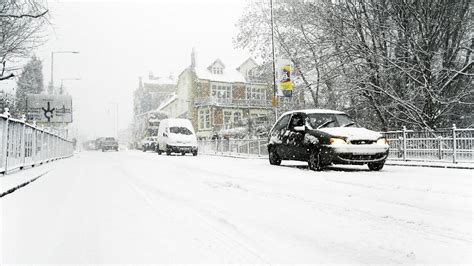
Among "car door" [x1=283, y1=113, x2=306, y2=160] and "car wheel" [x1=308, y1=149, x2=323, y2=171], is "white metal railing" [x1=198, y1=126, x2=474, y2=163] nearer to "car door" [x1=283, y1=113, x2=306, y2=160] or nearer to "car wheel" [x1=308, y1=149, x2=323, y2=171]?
"car door" [x1=283, y1=113, x2=306, y2=160]

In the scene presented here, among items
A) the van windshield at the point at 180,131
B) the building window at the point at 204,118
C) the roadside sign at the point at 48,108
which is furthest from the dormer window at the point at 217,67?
the van windshield at the point at 180,131

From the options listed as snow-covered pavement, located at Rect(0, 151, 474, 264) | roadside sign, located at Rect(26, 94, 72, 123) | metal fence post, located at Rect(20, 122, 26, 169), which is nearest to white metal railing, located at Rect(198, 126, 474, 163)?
snow-covered pavement, located at Rect(0, 151, 474, 264)

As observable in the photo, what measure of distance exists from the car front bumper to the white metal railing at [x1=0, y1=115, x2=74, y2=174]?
303 inches

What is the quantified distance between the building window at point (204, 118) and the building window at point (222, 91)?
2686mm

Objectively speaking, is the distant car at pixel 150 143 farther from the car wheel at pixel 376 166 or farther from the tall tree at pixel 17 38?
the car wheel at pixel 376 166

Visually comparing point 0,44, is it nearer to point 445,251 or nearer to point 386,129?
point 386,129

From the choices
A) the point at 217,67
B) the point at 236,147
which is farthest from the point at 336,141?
the point at 217,67

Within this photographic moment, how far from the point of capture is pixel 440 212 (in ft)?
16.6

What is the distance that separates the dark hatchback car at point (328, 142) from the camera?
35.8 feet

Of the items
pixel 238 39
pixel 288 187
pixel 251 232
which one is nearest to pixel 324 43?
pixel 238 39

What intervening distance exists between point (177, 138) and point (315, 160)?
1550 centimetres

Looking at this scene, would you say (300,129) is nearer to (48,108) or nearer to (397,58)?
(397,58)

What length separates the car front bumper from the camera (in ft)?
35.5

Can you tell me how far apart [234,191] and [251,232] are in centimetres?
304
